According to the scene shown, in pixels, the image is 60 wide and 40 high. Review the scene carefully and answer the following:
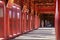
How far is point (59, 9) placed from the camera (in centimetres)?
680

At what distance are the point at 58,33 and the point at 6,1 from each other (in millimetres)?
11560

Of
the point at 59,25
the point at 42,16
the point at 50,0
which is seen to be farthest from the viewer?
the point at 42,16

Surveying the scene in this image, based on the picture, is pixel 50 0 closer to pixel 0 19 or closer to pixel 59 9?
pixel 0 19

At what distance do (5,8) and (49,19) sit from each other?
52.2 m

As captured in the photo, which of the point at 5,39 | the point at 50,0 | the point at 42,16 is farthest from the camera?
the point at 42,16

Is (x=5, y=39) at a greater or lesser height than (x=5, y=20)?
lesser

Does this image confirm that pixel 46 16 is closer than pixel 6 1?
No

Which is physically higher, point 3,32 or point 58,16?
point 58,16

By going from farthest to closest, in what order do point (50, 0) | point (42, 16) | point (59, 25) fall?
point (42, 16) → point (50, 0) → point (59, 25)

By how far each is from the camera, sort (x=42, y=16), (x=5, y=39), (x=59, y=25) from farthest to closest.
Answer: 1. (x=42, y=16)
2. (x=5, y=39)
3. (x=59, y=25)

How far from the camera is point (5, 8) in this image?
57.1 feet

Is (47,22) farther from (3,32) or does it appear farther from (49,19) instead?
(3,32)

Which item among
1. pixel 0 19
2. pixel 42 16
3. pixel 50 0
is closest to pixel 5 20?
pixel 0 19

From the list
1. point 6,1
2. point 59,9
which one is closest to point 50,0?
point 6,1
